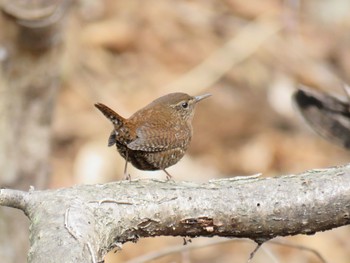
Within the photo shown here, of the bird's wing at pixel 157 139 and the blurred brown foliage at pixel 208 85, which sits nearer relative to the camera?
the bird's wing at pixel 157 139

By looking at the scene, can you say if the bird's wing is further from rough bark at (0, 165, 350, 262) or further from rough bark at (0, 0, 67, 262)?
rough bark at (0, 0, 67, 262)

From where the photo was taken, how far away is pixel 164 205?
8.20 ft

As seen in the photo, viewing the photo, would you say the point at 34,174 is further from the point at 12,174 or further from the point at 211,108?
the point at 211,108

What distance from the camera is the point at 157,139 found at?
10.2 ft

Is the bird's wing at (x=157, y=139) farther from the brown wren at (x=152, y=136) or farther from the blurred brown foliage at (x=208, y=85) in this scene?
the blurred brown foliage at (x=208, y=85)

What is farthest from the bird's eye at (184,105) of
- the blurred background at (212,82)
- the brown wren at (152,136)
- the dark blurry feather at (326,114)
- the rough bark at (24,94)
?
the blurred background at (212,82)

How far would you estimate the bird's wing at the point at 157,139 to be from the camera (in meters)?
3.03

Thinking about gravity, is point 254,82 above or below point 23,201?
above

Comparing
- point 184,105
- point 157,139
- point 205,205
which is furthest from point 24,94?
point 205,205

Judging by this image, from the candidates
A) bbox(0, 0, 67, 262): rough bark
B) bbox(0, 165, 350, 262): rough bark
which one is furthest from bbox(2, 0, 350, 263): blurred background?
bbox(0, 165, 350, 262): rough bark

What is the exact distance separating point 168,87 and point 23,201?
16.8 feet

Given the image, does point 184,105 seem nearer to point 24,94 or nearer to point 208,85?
point 24,94

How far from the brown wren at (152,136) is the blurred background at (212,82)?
2918 millimetres

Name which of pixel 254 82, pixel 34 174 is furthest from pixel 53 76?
pixel 254 82
